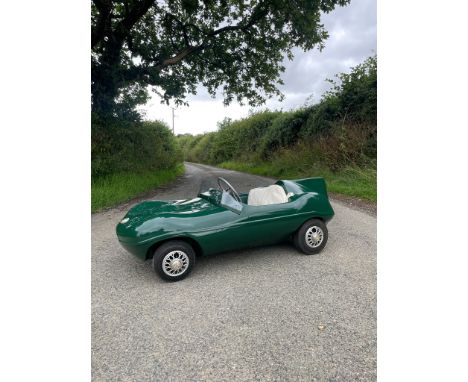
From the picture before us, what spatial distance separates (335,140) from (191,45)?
22.2ft

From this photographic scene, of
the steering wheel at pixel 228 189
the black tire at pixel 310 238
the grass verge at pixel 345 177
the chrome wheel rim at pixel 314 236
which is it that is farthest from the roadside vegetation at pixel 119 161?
the grass verge at pixel 345 177

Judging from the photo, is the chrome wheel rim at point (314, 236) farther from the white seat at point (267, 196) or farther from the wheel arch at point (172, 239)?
the wheel arch at point (172, 239)

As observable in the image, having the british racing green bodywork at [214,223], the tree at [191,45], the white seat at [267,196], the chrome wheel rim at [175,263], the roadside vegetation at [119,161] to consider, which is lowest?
the chrome wheel rim at [175,263]

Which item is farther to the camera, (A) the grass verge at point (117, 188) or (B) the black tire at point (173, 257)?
(A) the grass verge at point (117, 188)

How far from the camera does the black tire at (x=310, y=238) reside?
3146 mm

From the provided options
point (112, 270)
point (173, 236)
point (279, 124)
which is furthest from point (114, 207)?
point (279, 124)

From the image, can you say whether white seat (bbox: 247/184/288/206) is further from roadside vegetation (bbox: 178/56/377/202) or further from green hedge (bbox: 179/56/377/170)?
green hedge (bbox: 179/56/377/170)

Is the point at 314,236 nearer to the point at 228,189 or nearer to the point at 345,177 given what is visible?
the point at 228,189

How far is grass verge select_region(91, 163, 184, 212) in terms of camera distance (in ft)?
19.0

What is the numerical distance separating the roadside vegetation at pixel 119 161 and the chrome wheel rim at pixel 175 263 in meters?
3.71

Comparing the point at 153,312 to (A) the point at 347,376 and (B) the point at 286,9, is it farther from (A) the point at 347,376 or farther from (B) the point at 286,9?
(B) the point at 286,9

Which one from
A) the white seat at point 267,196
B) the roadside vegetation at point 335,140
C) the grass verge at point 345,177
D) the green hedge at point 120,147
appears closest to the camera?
the white seat at point 267,196

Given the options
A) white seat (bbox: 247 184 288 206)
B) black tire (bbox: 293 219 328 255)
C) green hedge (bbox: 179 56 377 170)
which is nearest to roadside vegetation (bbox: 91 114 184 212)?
white seat (bbox: 247 184 288 206)
